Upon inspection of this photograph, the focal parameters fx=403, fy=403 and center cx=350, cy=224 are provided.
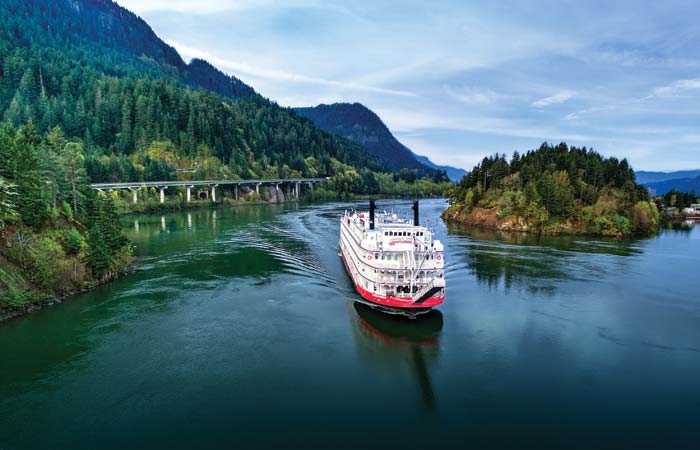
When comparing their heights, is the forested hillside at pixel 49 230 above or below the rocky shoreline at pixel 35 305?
above

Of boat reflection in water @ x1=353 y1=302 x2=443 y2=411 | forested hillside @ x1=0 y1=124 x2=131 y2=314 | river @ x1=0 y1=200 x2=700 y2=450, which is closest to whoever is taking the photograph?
river @ x1=0 y1=200 x2=700 y2=450

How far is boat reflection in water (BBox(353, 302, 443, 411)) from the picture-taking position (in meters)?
35.2

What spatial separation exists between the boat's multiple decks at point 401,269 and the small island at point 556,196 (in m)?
82.0

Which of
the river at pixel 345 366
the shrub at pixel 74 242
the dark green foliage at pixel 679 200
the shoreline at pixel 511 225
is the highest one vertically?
the dark green foliage at pixel 679 200

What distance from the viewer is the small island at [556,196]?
11688 centimetres

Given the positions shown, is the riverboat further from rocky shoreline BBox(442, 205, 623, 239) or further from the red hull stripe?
rocky shoreline BBox(442, 205, 623, 239)

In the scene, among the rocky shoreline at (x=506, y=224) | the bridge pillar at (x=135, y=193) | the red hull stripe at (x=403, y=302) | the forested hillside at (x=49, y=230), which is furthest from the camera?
the bridge pillar at (x=135, y=193)

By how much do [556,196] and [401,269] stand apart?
9292 cm

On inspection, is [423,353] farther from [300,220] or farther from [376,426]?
[300,220]

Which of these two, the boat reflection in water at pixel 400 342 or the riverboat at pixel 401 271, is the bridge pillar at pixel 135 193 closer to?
the riverboat at pixel 401 271

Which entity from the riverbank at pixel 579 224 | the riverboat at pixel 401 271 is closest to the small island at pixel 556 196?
the riverbank at pixel 579 224

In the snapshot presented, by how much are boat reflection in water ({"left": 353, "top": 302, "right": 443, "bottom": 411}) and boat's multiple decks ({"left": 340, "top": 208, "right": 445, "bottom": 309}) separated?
2272 mm

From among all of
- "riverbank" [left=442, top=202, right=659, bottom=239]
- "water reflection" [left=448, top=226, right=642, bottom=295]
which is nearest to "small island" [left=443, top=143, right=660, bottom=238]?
"riverbank" [left=442, top=202, right=659, bottom=239]

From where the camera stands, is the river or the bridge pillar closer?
the river
